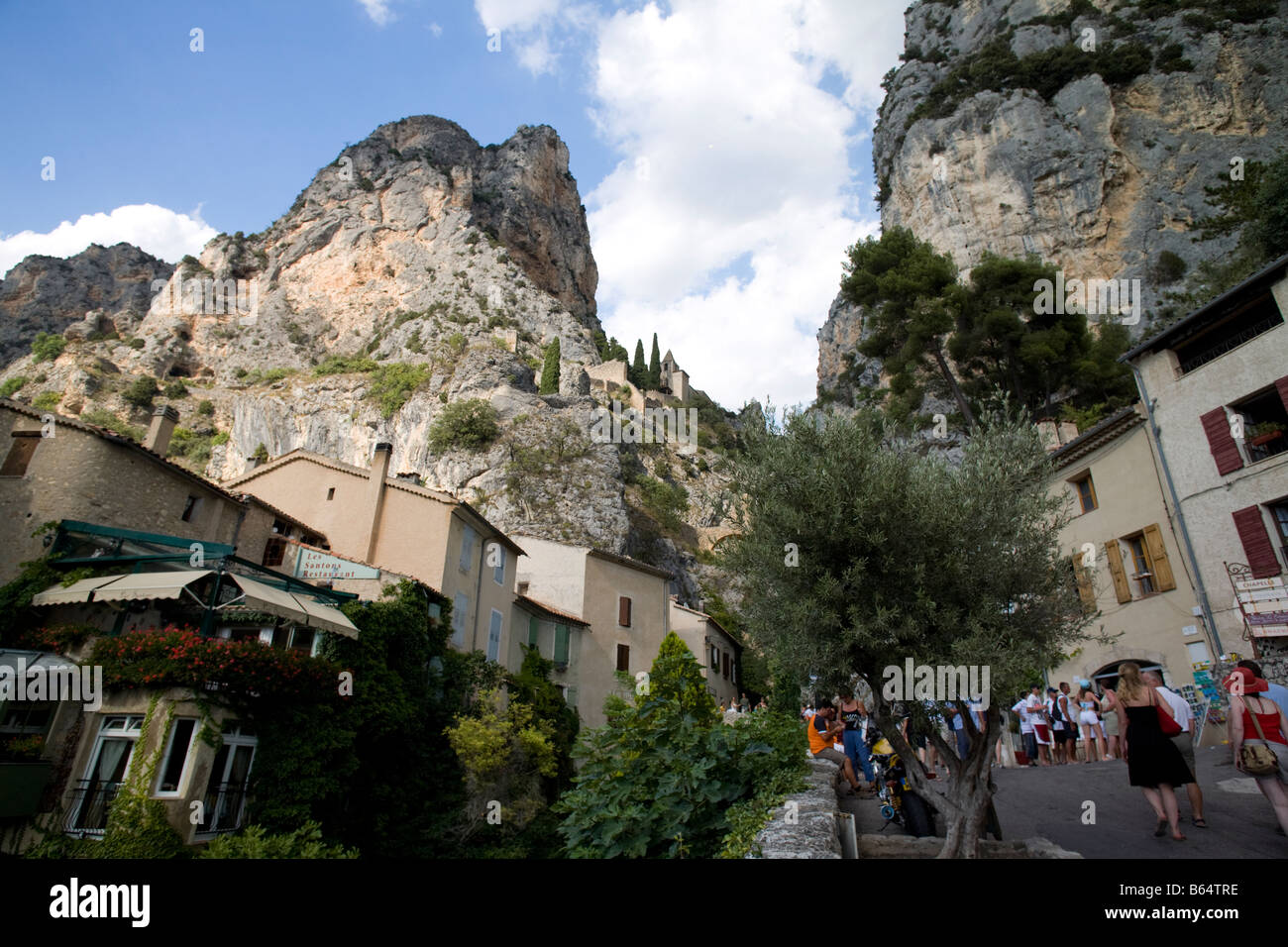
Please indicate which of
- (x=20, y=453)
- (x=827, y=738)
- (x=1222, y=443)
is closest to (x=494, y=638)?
(x=20, y=453)

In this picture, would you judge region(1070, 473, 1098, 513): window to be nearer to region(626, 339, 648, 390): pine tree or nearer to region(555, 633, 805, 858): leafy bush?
region(555, 633, 805, 858): leafy bush

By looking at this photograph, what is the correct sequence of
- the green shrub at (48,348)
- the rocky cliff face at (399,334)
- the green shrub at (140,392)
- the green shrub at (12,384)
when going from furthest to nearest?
the green shrub at (48,348) < the green shrub at (140,392) < the green shrub at (12,384) < the rocky cliff face at (399,334)

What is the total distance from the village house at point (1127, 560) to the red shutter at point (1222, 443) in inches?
67.1

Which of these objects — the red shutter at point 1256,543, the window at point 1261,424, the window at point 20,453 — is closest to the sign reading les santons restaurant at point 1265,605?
the red shutter at point 1256,543

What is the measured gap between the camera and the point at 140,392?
65000mm

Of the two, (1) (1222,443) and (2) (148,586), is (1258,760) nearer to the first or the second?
(1) (1222,443)

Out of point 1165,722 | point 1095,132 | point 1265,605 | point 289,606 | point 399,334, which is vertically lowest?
point 1165,722

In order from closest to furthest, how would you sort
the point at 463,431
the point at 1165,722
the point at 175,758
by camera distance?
the point at 1165,722 → the point at 175,758 → the point at 463,431

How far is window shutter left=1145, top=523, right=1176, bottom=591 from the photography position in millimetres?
17312

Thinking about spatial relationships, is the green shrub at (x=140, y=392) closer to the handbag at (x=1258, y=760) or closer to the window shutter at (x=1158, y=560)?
the window shutter at (x=1158, y=560)

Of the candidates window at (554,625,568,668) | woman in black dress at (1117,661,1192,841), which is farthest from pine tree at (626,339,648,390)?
woman in black dress at (1117,661,1192,841)

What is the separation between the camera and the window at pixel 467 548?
74.9ft

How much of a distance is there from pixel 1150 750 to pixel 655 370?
81348 mm

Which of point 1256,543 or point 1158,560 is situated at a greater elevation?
point 1158,560
